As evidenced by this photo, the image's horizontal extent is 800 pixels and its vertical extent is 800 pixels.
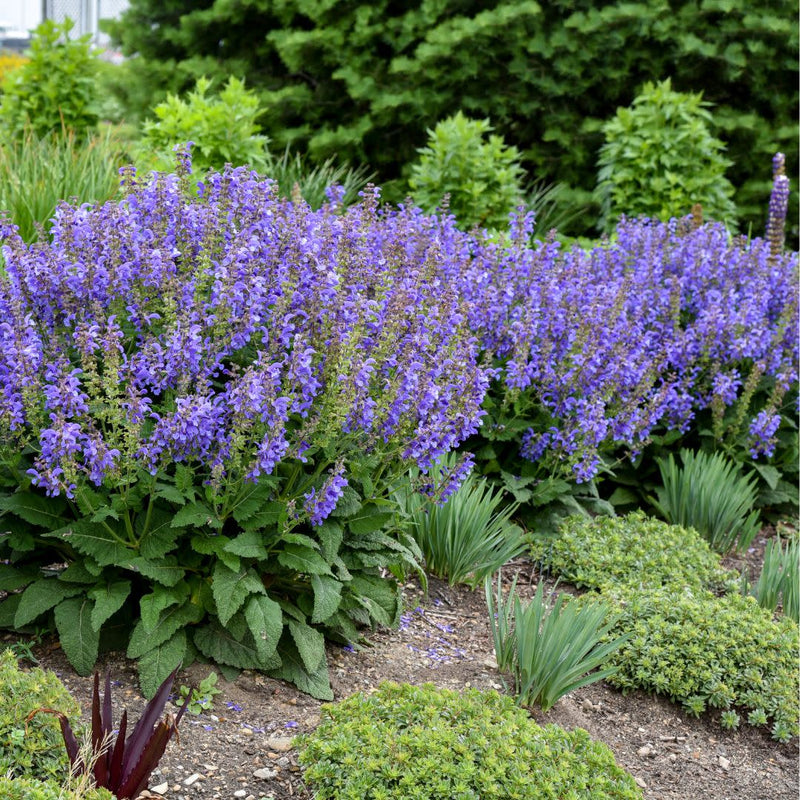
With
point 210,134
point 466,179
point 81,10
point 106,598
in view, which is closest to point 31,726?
point 106,598

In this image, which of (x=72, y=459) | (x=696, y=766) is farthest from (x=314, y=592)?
(x=696, y=766)

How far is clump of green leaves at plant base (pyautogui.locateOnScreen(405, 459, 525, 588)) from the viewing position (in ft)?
13.6

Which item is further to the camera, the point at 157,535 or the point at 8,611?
the point at 8,611

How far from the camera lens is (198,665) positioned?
3.34 m

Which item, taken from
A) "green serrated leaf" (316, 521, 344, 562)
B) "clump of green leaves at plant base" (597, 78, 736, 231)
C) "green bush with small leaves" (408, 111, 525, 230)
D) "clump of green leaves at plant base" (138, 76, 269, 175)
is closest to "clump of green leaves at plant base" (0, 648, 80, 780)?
"green serrated leaf" (316, 521, 344, 562)

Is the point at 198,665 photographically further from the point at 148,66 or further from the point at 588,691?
the point at 148,66

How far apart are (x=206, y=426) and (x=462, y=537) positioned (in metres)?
1.54

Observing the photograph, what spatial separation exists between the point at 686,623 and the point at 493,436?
123cm

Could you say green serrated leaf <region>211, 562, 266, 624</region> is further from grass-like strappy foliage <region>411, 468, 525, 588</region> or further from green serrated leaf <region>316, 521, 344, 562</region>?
grass-like strappy foliage <region>411, 468, 525, 588</region>

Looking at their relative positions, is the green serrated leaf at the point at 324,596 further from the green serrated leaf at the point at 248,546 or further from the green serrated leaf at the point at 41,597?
the green serrated leaf at the point at 41,597

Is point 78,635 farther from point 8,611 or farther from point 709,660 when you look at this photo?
point 709,660

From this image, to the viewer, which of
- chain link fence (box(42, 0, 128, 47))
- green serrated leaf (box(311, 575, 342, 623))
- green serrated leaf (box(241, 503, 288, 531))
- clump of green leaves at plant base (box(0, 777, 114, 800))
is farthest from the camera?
chain link fence (box(42, 0, 128, 47))

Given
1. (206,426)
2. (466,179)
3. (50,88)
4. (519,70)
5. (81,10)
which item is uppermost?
(81,10)

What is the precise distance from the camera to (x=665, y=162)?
7.90 meters
